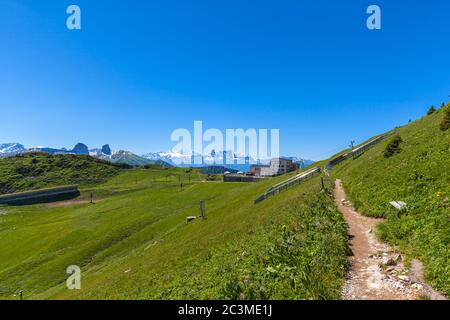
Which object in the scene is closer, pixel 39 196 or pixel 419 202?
pixel 419 202

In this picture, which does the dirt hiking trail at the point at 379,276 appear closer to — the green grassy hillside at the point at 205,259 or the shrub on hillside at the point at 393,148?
the green grassy hillside at the point at 205,259

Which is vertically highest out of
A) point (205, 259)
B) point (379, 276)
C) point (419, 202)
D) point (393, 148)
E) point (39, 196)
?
point (393, 148)

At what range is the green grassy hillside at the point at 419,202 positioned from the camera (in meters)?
12.8

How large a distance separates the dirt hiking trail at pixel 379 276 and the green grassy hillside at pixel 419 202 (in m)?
0.59

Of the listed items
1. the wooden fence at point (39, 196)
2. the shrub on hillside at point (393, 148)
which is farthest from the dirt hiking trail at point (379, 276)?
the wooden fence at point (39, 196)

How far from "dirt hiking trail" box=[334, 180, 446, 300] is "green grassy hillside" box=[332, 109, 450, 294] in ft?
1.93

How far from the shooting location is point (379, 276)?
12344mm

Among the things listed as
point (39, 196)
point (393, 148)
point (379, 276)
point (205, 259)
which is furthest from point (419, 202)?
point (39, 196)

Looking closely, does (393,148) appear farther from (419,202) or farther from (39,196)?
(39,196)

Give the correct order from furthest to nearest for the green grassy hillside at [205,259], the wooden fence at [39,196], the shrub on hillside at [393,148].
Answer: the wooden fence at [39,196]
the shrub on hillside at [393,148]
the green grassy hillside at [205,259]

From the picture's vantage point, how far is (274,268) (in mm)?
12961

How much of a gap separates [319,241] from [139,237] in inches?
1589

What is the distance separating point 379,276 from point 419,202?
27.9 ft
